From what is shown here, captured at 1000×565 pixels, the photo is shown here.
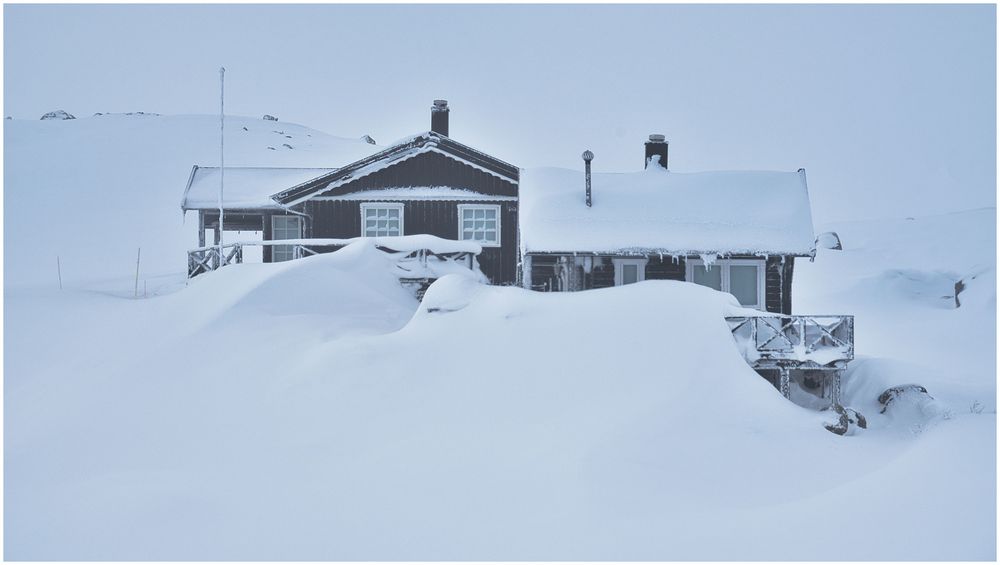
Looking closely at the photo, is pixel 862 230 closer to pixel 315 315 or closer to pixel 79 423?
pixel 315 315

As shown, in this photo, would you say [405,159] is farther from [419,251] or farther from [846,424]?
[846,424]

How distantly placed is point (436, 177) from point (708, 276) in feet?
28.6

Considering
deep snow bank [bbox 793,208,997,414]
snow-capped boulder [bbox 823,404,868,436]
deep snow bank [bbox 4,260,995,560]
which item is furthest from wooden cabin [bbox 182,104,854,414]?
deep snow bank [bbox 4,260,995,560]

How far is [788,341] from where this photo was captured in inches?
563

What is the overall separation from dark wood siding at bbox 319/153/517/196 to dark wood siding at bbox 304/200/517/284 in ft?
1.63

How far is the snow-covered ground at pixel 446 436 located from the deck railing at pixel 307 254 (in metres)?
2.05

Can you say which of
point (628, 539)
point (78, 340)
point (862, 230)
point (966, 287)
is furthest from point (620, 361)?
point (862, 230)

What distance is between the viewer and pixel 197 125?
98.5 meters

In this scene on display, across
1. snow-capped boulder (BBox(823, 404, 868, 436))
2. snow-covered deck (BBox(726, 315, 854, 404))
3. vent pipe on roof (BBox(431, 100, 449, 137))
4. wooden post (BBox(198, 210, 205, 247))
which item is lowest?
snow-capped boulder (BBox(823, 404, 868, 436))

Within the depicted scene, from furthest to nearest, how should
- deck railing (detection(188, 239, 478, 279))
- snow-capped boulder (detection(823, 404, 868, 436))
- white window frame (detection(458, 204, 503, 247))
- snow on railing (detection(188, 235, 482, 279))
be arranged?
white window frame (detection(458, 204, 503, 247)) < deck railing (detection(188, 239, 478, 279)) < snow on railing (detection(188, 235, 482, 279)) < snow-capped boulder (detection(823, 404, 868, 436))

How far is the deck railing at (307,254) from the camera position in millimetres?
19234

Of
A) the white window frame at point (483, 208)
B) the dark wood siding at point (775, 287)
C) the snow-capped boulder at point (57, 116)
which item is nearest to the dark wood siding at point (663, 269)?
the dark wood siding at point (775, 287)

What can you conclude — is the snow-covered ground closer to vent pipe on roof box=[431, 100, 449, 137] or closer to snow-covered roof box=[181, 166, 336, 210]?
snow-covered roof box=[181, 166, 336, 210]

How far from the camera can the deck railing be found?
1923 centimetres
